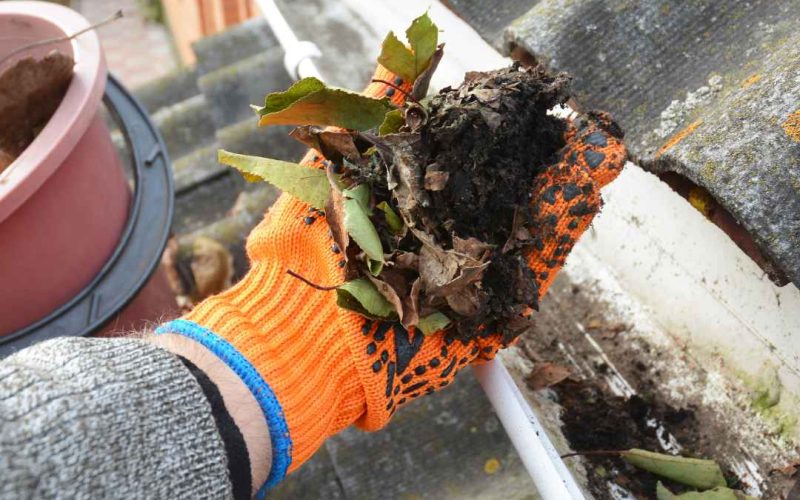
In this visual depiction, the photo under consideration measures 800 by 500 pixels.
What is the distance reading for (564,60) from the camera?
1.02m

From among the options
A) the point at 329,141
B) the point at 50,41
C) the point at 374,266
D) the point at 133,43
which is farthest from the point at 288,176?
the point at 133,43

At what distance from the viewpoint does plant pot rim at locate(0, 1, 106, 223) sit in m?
1.21

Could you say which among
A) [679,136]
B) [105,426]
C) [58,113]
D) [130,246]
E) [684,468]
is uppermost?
[679,136]

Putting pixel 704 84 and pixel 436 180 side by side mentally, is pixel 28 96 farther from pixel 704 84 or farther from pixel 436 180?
pixel 704 84

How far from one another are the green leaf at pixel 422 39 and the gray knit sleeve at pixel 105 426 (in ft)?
1.78

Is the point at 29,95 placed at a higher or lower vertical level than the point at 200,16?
higher

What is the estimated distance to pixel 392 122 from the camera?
0.92 metres

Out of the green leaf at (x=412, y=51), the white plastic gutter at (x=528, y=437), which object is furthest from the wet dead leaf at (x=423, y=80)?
the white plastic gutter at (x=528, y=437)

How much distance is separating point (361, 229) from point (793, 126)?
1.76 feet

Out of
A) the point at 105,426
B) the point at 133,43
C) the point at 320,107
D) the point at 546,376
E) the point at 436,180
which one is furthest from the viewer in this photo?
the point at 133,43

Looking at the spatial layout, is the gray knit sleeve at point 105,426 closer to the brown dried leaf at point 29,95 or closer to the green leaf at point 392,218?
the green leaf at point 392,218

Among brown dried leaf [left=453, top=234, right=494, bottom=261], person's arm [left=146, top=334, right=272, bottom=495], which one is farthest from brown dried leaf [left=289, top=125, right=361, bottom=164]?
person's arm [left=146, top=334, right=272, bottom=495]

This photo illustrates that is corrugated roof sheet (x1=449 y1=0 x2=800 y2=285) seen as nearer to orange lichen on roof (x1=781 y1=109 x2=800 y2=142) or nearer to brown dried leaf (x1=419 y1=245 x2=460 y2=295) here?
orange lichen on roof (x1=781 y1=109 x2=800 y2=142)

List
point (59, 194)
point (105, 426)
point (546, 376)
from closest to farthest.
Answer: point (105, 426) < point (546, 376) < point (59, 194)
